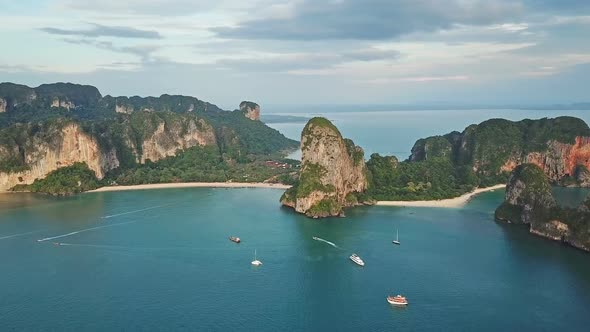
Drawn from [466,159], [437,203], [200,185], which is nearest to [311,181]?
[437,203]

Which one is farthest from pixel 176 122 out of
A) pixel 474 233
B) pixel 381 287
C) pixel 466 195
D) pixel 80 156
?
pixel 381 287

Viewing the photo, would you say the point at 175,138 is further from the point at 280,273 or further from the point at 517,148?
the point at 280,273

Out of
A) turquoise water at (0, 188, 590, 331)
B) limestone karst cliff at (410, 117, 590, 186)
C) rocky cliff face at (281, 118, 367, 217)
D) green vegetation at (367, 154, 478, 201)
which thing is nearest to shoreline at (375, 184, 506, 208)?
green vegetation at (367, 154, 478, 201)

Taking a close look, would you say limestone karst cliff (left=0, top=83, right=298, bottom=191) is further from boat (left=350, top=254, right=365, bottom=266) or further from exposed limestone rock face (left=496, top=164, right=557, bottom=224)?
boat (left=350, top=254, right=365, bottom=266)

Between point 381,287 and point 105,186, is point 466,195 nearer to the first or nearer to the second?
point 381,287

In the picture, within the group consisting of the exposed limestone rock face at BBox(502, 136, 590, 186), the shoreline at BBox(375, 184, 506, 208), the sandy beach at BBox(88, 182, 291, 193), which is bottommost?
the shoreline at BBox(375, 184, 506, 208)
